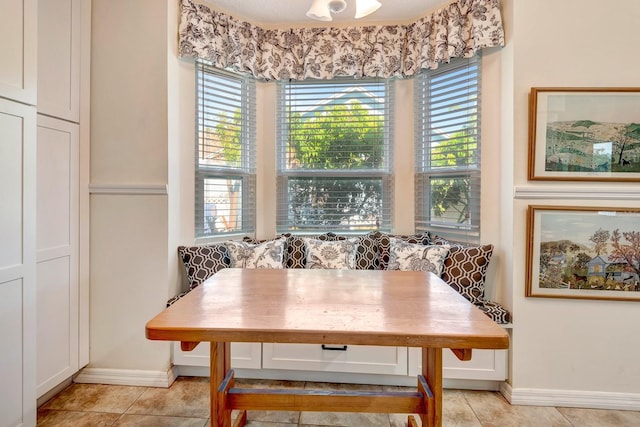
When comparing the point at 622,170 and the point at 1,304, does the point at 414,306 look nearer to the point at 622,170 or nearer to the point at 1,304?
the point at 622,170

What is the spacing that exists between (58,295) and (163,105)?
1374 mm

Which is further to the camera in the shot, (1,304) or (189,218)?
(189,218)

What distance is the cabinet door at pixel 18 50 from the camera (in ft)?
4.87

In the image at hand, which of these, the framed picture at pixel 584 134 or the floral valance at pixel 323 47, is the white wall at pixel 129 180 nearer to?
the floral valance at pixel 323 47

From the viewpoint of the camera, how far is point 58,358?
2018 mm

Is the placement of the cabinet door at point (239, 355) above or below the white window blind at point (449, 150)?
below

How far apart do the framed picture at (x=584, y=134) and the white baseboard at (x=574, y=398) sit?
1.33m

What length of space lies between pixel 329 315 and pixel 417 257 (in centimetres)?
133

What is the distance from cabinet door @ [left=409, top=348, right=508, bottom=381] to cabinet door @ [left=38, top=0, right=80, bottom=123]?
2686 millimetres

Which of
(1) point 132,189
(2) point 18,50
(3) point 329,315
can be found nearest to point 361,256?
(3) point 329,315

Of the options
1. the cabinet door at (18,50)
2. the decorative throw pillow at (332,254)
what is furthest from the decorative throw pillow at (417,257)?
the cabinet door at (18,50)

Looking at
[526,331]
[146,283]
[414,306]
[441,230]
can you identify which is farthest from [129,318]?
[526,331]

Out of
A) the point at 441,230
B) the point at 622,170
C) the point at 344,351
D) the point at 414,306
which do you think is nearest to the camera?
the point at 414,306

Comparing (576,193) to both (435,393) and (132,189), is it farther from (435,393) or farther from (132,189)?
(132,189)
